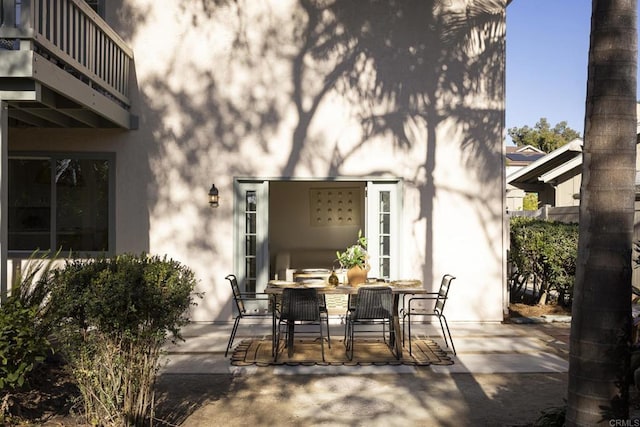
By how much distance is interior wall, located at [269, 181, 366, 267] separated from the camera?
13016mm

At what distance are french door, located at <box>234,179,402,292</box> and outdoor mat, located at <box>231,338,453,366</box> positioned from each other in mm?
1258

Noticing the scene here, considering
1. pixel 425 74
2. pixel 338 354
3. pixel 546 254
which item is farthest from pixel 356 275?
pixel 546 254

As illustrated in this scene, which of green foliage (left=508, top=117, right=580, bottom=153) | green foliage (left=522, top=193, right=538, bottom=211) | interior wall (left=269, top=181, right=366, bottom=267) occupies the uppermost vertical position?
green foliage (left=508, top=117, right=580, bottom=153)

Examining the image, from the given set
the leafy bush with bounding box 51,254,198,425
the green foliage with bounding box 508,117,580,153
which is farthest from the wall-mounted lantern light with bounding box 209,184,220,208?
the green foliage with bounding box 508,117,580,153

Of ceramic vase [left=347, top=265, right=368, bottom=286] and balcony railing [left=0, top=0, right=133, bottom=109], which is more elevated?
balcony railing [left=0, top=0, right=133, bottom=109]

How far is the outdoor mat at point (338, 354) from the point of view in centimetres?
591

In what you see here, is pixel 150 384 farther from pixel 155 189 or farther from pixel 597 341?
pixel 155 189

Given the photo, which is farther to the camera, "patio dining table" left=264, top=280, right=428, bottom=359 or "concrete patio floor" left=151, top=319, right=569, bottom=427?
"patio dining table" left=264, top=280, right=428, bottom=359

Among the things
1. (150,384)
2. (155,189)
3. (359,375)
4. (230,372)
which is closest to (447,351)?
(359,375)

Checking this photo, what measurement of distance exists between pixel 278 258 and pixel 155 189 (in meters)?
3.81

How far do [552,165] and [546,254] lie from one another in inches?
252

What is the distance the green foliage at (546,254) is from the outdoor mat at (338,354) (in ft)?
8.76

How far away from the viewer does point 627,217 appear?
3.00 meters

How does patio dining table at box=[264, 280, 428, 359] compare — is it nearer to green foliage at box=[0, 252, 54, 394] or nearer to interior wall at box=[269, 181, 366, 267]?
green foliage at box=[0, 252, 54, 394]
